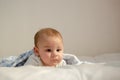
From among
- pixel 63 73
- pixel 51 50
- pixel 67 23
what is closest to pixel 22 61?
pixel 51 50

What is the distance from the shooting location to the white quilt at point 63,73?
66 centimetres

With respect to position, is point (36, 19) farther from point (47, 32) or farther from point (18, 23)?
point (47, 32)

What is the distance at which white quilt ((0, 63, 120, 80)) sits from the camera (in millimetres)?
661

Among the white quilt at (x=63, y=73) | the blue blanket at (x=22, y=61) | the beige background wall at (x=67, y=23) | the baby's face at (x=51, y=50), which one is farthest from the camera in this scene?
the beige background wall at (x=67, y=23)

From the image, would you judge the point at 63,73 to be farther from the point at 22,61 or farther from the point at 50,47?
the point at 22,61

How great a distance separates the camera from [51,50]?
39.0 inches

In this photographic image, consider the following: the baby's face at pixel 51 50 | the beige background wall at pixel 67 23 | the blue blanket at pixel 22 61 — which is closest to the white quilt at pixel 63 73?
the baby's face at pixel 51 50

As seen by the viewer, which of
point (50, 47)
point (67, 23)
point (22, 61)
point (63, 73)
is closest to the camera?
point (63, 73)

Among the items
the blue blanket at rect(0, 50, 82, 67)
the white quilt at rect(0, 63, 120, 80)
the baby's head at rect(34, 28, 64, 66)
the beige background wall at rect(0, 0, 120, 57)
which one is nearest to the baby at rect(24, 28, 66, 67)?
the baby's head at rect(34, 28, 64, 66)

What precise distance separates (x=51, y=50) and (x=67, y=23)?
925 mm

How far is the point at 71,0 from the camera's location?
188cm

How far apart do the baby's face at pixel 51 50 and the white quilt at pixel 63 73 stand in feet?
0.91

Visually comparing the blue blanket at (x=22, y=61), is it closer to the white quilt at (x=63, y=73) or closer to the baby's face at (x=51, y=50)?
the baby's face at (x=51, y=50)

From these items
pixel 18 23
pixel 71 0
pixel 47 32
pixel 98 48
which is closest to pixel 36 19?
pixel 18 23
